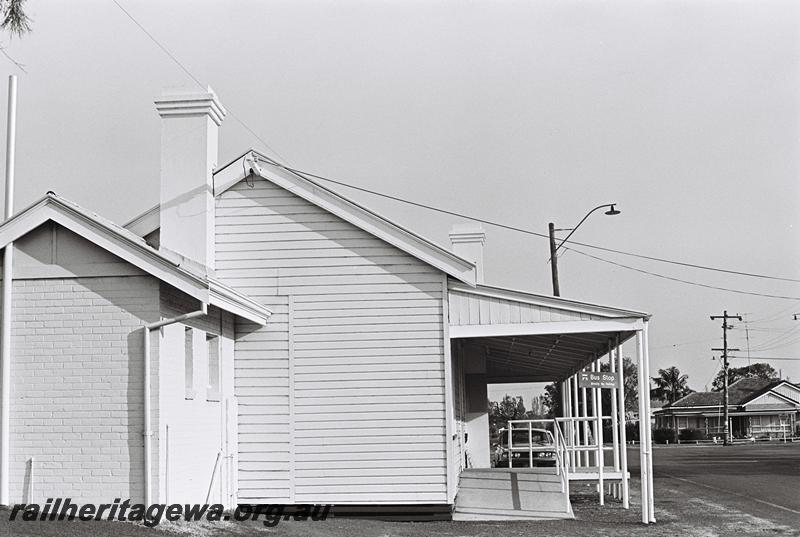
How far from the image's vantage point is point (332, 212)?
16.2 metres

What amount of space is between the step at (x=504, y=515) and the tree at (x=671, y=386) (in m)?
109

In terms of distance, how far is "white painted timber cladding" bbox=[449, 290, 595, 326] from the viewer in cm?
1616

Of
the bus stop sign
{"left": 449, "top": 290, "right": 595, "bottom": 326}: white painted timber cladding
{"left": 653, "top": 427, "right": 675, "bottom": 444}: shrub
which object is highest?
{"left": 449, "top": 290, "right": 595, "bottom": 326}: white painted timber cladding

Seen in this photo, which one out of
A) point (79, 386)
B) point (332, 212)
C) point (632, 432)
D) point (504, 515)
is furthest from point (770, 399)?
point (79, 386)

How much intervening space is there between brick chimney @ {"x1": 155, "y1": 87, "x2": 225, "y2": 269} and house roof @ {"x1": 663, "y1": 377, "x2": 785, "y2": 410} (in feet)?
255

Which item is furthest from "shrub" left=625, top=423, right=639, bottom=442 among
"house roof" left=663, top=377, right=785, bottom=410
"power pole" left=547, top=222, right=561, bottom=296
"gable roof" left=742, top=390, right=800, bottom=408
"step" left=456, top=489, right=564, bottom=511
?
"step" left=456, top=489, right=564, bottom=511

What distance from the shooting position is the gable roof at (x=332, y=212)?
15.9 m

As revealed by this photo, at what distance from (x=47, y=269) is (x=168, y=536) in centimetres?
378

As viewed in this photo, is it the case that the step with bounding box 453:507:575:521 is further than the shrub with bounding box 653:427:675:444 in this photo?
No

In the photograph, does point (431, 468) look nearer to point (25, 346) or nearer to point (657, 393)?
point (25, 346)

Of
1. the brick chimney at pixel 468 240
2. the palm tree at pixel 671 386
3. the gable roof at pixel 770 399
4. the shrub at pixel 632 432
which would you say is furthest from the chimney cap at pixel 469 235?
the palm tree at pixel 671 386

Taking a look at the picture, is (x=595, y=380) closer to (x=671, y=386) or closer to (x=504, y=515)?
(x=504, y=515)

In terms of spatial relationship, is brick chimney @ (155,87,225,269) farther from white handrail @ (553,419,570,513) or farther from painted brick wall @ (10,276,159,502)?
white handrail @ (553,419,570,513)

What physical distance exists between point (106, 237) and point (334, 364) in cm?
474
